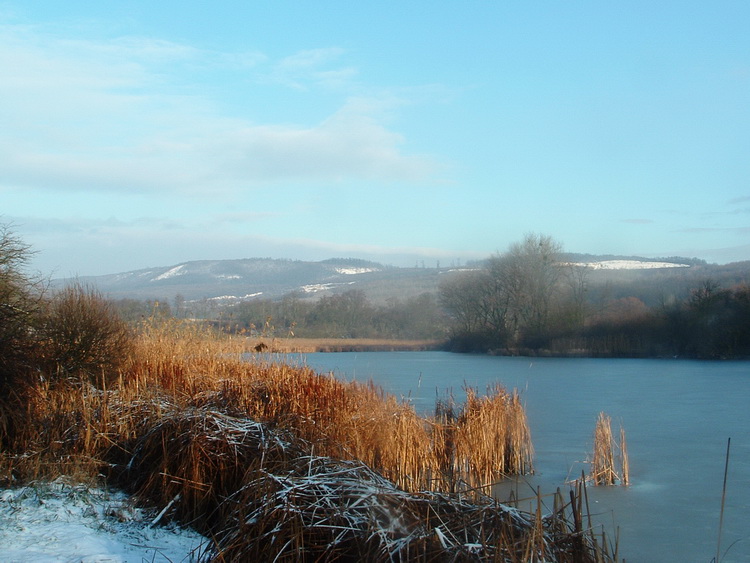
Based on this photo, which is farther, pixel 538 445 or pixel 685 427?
pixel 685 427

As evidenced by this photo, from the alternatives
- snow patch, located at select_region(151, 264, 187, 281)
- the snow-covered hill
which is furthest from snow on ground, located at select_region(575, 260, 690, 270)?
snow patch, located at select_region(151, 264, 187, 281)

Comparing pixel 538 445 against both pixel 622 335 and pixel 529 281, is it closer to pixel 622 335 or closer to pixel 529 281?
pixel 622 335

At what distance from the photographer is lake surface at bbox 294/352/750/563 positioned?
745 centimetres

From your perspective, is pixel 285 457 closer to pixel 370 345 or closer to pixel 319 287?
pixel 370 345

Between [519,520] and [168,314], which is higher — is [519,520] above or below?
below

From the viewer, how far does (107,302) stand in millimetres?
9867

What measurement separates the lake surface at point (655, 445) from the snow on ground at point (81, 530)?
2.66 m

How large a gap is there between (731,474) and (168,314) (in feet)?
33.2

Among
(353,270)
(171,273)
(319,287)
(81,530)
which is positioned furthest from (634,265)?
(171,273)

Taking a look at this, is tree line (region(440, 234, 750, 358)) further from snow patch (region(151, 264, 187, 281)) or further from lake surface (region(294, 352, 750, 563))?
snow patch (region(151, 264, 187, 281))

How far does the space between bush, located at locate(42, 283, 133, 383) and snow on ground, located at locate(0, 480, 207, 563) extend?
306 cm

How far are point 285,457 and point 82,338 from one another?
4291mm

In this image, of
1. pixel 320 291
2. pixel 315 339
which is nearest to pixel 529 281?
pixel 315 339

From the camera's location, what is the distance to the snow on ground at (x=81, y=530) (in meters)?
4.36
